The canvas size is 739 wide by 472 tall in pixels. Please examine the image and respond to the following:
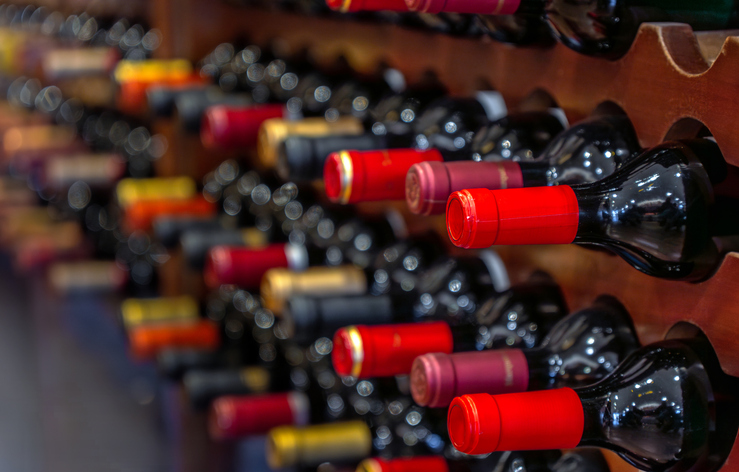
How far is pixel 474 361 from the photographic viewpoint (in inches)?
17.4

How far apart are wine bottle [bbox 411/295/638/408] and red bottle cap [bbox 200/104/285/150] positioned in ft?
1.25

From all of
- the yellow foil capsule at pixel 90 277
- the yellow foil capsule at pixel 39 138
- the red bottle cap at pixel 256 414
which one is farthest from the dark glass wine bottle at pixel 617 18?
the yellow foil capsule at pixel 39 138

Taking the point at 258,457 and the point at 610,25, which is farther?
the point at 258,457

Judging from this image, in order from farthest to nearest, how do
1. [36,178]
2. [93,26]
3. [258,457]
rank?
[36,178] → [93,26] → [258,457]

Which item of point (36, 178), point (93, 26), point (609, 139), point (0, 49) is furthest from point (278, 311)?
point (0, 49)

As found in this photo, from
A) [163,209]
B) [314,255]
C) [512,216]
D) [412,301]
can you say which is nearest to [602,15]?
[512,216]

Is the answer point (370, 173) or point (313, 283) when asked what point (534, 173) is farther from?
point (313, 283)

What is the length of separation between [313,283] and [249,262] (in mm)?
96

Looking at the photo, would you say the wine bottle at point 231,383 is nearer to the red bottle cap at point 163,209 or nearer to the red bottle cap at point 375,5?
the red bottle cap at point 163,209

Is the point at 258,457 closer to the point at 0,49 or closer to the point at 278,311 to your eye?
the point at 278,311

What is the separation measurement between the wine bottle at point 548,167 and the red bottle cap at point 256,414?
0.38 m

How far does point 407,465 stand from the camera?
→ 55 cm

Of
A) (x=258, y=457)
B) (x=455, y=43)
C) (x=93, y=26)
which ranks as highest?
(x=455, y=43)

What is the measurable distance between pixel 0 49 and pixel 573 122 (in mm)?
1244
